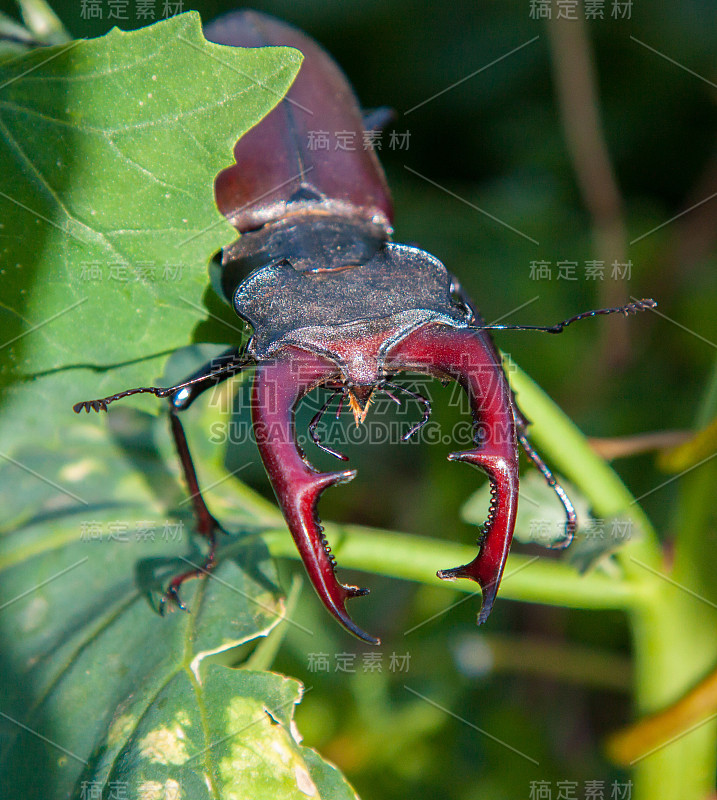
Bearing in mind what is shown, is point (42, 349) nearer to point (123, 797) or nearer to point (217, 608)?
point (217, 608)

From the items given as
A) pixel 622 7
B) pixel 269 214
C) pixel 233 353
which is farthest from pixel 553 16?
pixel 233 353

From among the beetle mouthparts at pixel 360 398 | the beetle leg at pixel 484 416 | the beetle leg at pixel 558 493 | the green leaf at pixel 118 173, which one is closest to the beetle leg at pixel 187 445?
the green leaf at pixel 118 173

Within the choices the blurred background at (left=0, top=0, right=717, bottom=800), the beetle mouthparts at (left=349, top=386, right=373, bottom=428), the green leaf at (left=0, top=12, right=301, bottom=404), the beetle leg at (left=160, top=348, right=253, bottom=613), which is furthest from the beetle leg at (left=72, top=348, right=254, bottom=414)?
the blurred background at (left=0, top=0, right=717, bottom=800)

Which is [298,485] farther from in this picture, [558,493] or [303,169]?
[303,169]

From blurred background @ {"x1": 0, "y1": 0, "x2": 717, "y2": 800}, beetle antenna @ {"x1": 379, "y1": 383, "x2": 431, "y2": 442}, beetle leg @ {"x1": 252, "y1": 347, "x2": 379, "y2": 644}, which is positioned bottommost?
blurred background @ {"x1": 0, "y1": 0, "x2": 717, "y2": 800}

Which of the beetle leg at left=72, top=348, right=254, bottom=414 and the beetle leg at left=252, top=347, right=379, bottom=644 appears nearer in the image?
the beetle leg at left=252, top=347, right=379, bottom=644

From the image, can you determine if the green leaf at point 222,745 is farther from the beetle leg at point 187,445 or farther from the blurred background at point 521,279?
the blurred background at point 521,279

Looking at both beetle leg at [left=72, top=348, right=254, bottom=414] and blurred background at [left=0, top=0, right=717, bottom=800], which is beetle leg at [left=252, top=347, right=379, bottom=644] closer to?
beetle leg at [left=72, top=348, right=254, bottom=414]

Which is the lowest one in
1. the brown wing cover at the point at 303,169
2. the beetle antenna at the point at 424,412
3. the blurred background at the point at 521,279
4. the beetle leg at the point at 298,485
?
the blurred background at the point at 521,279
